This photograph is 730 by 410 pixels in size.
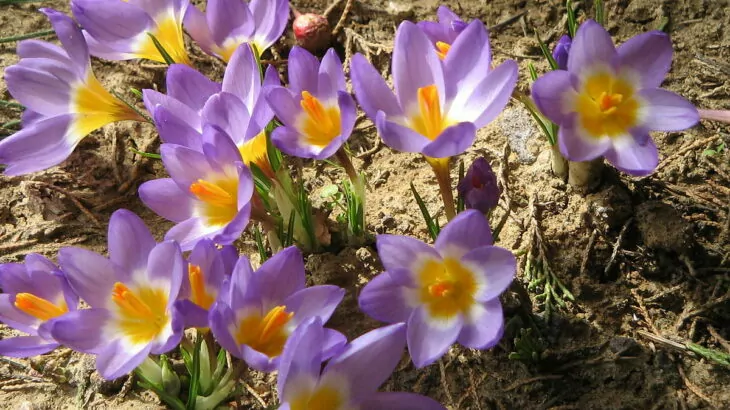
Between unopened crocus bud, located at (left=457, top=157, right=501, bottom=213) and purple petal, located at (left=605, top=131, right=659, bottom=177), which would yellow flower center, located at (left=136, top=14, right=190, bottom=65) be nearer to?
unopened crocus bud, located at (left=457, top=157, right=501, bottom=213)

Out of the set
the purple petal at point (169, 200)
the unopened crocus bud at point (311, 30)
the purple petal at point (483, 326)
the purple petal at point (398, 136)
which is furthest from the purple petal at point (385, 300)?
the unopened crocus bud at point (311, 30)

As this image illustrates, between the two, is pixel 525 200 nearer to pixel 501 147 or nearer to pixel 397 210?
pixel 501 147

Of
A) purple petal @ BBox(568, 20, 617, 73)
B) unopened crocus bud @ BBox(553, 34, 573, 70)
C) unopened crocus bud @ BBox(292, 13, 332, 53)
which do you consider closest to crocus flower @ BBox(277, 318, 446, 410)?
purple petal @ BBox(568, 20, 617, 73)

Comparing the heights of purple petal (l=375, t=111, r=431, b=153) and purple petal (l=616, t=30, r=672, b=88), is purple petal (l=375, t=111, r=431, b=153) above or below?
above

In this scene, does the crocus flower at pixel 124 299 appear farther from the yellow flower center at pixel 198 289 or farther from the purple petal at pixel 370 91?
the purple petal at pixel 370 91

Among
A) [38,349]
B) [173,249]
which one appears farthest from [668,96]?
[38,349]

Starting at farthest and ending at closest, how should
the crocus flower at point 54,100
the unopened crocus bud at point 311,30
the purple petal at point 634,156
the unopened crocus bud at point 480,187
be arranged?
the unopened crocus bud at point 311,30 → the crocus flower at point 54,100 → the unopened crocus bud at point 480,187 → the purple petal at point 634,156
